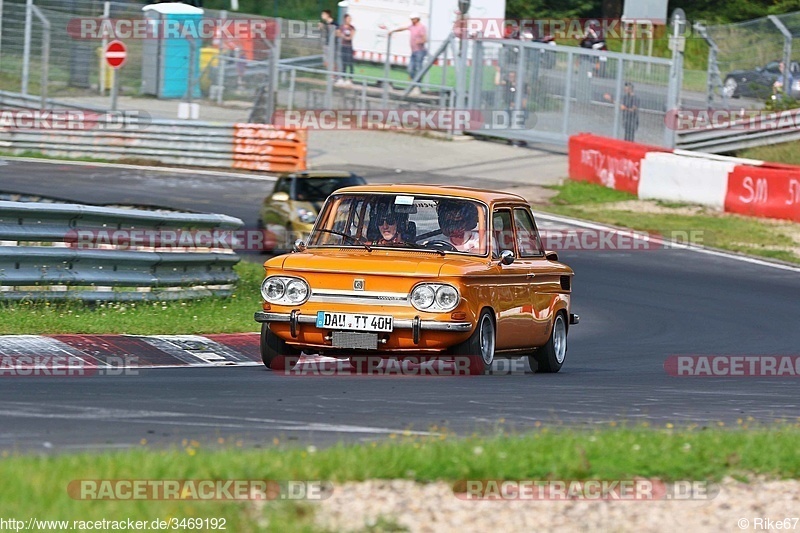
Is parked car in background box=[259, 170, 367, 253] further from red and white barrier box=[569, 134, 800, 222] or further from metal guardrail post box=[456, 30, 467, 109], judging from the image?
Result: metal guardrail post box=[456, 30, 467, 109]

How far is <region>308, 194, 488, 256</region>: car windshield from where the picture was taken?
10.6 m

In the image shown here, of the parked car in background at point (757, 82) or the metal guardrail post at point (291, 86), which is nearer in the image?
the parked car in background at point (757, 82)

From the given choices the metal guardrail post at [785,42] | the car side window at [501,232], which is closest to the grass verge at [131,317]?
the car side window at [501,232]

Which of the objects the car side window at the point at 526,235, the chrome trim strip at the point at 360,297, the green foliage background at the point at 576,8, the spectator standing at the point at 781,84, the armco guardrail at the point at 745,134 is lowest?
the chrome trim strip at the point at 360,297

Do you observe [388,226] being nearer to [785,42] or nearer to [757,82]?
[785,42]

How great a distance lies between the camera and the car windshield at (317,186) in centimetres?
2059

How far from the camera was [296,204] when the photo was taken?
20312 mm

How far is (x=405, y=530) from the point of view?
5.04 m

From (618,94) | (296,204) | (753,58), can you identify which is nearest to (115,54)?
(618,94)

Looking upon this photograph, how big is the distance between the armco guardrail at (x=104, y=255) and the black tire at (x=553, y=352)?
4.06 meters

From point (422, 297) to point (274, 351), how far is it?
131cm

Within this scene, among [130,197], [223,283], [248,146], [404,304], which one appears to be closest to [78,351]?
[404,304]

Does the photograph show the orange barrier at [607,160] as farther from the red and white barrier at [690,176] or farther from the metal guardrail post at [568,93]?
the metal guardrail post at [568,93]

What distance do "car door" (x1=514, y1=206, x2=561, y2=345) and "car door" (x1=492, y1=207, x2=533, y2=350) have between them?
47mm
